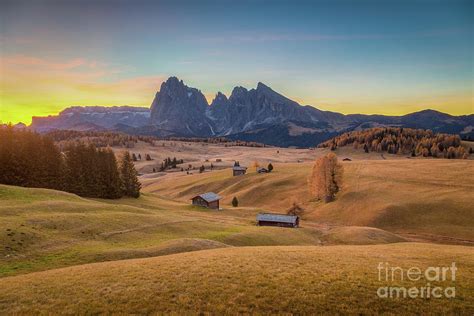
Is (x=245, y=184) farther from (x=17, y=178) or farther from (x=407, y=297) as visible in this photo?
(x=407, y=297)

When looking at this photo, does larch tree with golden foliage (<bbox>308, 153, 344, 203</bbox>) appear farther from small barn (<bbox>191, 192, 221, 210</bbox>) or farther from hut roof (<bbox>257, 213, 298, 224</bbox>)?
small barn (<bbox>191, 192, 221, 210</bbox>)

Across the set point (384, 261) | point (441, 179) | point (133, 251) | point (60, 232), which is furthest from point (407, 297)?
point (441, 179)

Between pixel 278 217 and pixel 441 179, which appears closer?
pixel 278 217

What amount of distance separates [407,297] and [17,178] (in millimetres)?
85065

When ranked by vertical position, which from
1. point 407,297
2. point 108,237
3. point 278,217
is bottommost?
point 278,217

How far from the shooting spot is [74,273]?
25812 mm

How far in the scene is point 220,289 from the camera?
829 inches

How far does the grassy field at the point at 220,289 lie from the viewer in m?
18.7

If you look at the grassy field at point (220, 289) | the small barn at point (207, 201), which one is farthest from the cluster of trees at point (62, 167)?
the grassy field at point (220, 289)

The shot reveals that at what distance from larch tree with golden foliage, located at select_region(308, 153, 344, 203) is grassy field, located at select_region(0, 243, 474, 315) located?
76.1m

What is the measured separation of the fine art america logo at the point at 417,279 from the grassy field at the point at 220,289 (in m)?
0.41

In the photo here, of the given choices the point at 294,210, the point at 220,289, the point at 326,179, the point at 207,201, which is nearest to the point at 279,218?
the point at 294,210

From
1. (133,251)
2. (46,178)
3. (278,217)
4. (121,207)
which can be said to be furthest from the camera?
(46,178)

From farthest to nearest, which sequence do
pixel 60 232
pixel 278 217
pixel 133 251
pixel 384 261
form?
pixel 278 217
pixel 60 232
pixel 133 251
pixel 384 261
